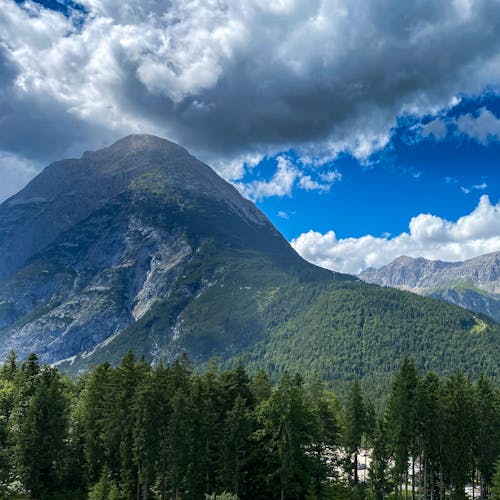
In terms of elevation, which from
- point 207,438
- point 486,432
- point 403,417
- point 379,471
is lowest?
point 379,471

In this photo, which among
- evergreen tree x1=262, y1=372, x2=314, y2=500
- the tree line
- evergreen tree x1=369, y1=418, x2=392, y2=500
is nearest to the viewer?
the tree line

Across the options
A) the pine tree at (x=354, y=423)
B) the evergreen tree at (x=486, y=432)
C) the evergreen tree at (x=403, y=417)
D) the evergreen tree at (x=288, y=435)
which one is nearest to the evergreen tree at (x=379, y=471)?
the evergreen tree at (x=403, y=417)

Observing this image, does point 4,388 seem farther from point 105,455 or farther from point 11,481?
point 105,455

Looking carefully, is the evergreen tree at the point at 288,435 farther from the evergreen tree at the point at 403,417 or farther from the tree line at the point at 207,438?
the evergreen tree at the point at 403,417

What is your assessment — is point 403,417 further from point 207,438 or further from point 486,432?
point 207,438

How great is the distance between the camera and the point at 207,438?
6297 cm

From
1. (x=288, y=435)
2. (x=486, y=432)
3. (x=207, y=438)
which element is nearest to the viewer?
Answer: (x=207, y=438)

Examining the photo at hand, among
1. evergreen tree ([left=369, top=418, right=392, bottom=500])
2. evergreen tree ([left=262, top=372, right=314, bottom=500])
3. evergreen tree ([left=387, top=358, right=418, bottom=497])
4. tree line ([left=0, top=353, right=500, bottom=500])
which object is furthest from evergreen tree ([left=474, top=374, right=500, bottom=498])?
evergreen tree ([left=262, top=372, right=314, bottom=500])

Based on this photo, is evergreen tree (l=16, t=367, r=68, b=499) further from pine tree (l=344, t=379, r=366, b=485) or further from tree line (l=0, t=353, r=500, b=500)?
pine tree (l=344, t=379, r=366, b=485)

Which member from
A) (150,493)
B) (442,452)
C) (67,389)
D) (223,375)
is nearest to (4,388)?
(67,389)

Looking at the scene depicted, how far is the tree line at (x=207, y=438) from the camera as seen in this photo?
61750mm

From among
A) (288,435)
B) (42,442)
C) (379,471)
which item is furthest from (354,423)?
(42,442)

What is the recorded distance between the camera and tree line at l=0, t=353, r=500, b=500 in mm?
61750

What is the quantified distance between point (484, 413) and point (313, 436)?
87.4 ft
